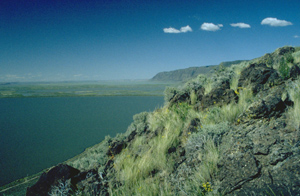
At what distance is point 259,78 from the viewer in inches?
232

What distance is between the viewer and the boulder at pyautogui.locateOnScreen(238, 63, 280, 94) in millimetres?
5587

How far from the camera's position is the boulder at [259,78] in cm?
559

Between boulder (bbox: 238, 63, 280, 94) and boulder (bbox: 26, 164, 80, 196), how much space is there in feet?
20.8

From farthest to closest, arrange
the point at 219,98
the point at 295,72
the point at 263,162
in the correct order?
the point at 219,98 < the point at 295,72 < the point at 263,162

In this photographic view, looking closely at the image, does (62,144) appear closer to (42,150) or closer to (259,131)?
(42,150)

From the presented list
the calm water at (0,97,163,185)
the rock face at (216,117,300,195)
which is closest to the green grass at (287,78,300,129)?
the rock face at (216,117,300,195)

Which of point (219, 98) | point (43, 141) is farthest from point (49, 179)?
point (43, 141)

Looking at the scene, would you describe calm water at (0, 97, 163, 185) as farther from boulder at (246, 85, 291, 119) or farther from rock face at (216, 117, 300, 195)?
rock face at (216, 117, 300, 195)

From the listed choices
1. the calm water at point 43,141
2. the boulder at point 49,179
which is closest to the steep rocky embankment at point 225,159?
the boulder at point 49,179

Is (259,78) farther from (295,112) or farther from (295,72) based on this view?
(295,112)

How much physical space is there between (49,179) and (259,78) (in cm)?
728

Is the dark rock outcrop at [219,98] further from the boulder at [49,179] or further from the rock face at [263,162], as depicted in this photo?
the boulder at [49,179]

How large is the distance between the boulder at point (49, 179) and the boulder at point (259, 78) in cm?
633

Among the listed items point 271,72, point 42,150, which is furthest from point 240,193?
point 42,150
